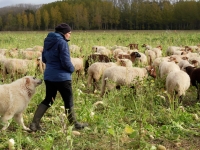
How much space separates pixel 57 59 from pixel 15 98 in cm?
116

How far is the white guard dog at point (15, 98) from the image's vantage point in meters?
5.99

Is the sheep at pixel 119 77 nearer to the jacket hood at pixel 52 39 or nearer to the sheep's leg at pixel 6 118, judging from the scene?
the jacket hood at pixel 52 39

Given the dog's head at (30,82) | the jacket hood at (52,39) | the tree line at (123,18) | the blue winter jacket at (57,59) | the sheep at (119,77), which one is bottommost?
the sheep at (119,77)

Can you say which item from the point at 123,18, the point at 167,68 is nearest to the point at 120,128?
the point at 167,68

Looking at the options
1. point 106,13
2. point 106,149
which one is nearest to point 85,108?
point 106,149

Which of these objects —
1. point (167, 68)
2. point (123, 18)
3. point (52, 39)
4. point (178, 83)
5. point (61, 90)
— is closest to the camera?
point (52, 39)

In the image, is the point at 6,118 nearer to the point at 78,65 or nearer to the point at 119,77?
the point at 119,77

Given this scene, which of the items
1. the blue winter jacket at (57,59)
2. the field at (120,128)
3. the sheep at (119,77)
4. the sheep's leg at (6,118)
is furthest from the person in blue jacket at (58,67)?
the sheep at (119,77)

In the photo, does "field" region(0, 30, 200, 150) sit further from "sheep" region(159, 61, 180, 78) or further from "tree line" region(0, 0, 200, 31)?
"tree line" region(0, 0, 200, 31)

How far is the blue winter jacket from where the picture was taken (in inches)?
237

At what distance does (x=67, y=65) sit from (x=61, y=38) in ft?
1.87

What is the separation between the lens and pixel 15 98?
612 centimetres

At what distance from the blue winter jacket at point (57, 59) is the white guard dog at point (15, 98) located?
0.53 metres

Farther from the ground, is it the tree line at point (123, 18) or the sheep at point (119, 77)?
the tree line at point (123, 18)
